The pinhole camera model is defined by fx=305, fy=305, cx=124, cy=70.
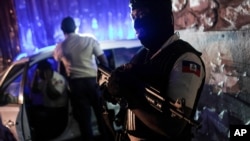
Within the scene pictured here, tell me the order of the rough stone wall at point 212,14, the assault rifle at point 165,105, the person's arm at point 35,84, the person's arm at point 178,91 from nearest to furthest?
the assault rifle at point 165,105
the person's arm at point 178,91
the rough stone wall at point 212,14
the person's arm at point 35,84

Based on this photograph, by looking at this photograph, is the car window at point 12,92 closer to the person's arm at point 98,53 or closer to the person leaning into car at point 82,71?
the person leaning into car at point 82,71

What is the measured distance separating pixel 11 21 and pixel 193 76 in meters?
7.15

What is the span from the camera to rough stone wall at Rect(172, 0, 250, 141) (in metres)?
2.07

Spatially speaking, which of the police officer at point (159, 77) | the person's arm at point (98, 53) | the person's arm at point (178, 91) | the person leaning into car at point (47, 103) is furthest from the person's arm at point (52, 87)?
the person's arm at point (178, 91)

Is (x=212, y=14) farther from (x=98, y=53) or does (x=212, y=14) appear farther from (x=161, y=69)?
(x=98, y=53)

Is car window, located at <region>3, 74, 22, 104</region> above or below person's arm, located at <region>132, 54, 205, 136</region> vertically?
below

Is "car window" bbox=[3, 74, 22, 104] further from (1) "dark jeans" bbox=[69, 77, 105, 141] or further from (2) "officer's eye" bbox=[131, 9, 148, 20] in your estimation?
(2) "officer's eye" bbox=[131, 9, 148, 20]

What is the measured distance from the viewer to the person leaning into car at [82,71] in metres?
4.41

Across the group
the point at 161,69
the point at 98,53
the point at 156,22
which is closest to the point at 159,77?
the point at 161,69

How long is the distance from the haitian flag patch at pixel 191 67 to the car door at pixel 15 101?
290 cm

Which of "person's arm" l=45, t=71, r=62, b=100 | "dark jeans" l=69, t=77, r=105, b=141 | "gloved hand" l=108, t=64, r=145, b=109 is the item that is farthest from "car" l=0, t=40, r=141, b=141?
"gloved hand" l=108, t=64, r=145, b=109

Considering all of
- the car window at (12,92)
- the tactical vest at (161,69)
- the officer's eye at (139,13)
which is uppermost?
the officer's eye at (139,13)

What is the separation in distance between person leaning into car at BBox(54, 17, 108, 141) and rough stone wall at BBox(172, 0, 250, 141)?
189 cm

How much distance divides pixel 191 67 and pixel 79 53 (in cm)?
299
